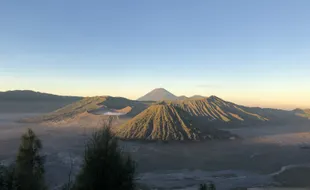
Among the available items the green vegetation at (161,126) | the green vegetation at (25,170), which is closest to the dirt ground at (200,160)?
the green vegetation at (161,126)

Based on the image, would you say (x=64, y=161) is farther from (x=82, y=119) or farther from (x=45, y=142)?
(x=82, y=119)

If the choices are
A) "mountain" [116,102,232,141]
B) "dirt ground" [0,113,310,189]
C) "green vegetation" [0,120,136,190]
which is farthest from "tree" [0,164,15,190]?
"mountain" [116,102,232,141]

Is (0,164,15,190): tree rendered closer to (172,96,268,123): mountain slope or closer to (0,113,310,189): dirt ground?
(0,113,310,189): dirt ground

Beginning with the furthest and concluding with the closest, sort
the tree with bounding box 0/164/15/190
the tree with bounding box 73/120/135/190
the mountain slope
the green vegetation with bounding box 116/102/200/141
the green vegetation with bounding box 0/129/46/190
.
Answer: the mountain slope, the green vegetation with bounding box 116/102/200/141, the green vegetation with bounding box 0/129/46/190, the tree with bounding box 0/164/15/190, the tree with bounding box 73/120/135/190

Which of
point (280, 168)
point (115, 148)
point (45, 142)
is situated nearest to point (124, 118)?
point (45, 142)

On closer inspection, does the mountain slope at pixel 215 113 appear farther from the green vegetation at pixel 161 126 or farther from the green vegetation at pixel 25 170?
the green vegetation at pixel 25 170
